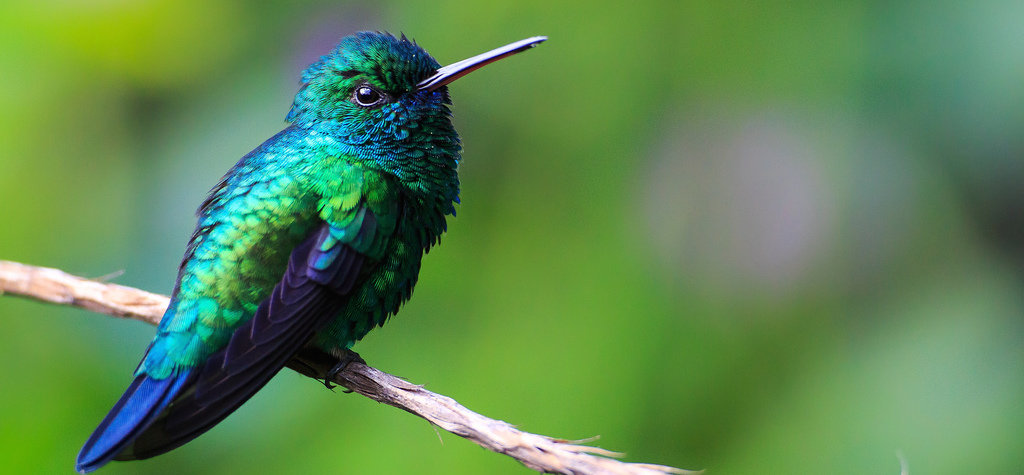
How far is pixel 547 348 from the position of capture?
234 centimetres

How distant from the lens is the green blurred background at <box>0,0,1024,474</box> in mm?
2143

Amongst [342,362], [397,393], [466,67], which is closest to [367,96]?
[466,67]

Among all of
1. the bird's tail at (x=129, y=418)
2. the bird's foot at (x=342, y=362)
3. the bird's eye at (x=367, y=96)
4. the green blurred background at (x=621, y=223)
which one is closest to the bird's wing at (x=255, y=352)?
the bird's tail at (x=129, y=418)

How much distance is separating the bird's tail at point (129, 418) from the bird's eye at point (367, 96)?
60 centimetres

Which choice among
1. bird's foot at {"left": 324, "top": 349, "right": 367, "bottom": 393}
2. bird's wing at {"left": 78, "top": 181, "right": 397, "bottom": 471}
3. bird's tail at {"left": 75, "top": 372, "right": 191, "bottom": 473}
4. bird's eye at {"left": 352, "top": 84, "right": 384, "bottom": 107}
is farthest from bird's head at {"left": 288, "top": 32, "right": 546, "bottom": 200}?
bird's tail at {"left": 75, "top": 372, "right": 191, "bottom": 473}

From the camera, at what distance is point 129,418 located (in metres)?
1.36

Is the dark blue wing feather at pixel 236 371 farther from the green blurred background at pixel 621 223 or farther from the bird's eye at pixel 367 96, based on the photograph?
the green blurred background at pixel 621 223

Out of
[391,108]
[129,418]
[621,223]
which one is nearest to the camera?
[129,418]

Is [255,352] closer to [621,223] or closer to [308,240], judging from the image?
[308,240]

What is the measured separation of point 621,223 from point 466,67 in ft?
3.04

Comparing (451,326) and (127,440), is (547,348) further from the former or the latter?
(127,440)

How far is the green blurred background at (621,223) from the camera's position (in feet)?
7.03

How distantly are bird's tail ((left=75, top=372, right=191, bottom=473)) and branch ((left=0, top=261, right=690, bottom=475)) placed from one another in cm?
22

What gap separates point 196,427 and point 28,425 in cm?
103
